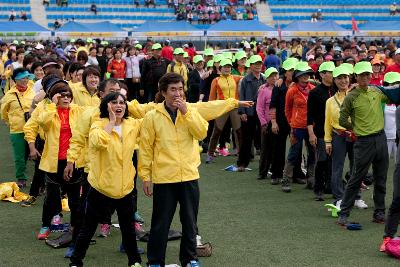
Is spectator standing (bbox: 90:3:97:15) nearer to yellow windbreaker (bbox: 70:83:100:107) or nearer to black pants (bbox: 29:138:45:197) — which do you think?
black pants (bbox: 29:138:45:197)

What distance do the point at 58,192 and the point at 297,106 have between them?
12.7ft

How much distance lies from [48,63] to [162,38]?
27.3 metres

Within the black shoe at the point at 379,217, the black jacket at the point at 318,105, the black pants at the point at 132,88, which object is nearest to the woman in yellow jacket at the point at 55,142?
the black jacket at the point at 318,105

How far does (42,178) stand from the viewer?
1026cm

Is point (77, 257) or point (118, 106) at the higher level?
point (118, 106)

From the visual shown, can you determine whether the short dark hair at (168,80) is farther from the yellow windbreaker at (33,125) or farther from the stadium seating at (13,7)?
the stadium seating at (13,7)

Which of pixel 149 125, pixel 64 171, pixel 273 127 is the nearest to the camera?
pixel 149 125

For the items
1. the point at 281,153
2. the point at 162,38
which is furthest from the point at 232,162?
the point at 162,38

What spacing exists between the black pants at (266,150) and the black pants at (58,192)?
170 inches

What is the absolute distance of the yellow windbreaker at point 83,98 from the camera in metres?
8.55

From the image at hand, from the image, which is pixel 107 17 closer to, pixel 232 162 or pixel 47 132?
pixel 232 162

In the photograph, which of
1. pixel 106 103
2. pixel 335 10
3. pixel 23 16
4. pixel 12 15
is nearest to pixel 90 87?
pixel 106 103

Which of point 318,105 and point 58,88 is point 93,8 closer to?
point 318,105

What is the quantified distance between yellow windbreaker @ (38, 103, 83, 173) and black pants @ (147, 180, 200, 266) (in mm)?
1989
